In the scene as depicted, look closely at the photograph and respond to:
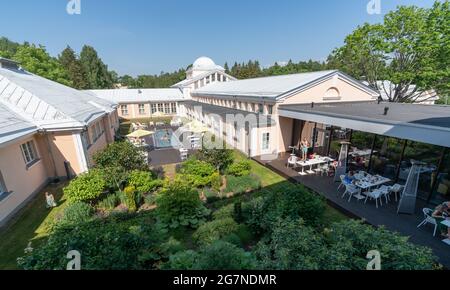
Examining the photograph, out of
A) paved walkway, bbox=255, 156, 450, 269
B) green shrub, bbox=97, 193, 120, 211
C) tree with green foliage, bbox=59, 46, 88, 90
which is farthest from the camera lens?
tree with green foliage, bbox=59, 46, 88, 90

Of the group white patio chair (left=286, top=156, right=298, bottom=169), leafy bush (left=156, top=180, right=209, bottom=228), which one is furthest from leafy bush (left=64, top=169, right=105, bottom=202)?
white patio chair (left=286, top=156, right=298, bottom=169)

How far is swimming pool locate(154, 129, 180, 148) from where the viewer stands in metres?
19.9

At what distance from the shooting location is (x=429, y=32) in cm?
1873

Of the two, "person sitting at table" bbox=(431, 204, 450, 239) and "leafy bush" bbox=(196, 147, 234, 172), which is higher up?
"leafy bush" bbox=(196, 147, 234, 172)

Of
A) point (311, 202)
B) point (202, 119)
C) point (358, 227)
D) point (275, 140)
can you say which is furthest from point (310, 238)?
point (202, 119)

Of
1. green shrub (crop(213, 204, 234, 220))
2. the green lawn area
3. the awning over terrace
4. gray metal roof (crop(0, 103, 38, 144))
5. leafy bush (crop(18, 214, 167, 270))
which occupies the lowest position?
the green lawn area

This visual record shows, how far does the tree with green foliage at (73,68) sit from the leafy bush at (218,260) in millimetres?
61598

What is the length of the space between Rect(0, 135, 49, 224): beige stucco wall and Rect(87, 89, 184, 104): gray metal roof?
84.9 feet

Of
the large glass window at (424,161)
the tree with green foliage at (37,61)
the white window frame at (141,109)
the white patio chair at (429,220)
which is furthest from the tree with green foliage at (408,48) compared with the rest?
the tree with green foliage at (37,61)

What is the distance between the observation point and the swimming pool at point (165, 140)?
19938 millimetres

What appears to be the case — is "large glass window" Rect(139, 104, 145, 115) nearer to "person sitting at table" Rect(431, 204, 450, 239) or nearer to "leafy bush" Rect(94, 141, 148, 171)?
"leafy bush" Rect(94, 141, 148, 171)

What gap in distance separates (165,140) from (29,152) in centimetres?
1176

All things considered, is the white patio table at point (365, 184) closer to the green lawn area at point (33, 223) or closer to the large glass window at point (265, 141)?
the green lawn area at point (33, 223)

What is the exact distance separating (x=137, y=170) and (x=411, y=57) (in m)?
26.4
